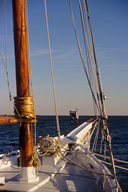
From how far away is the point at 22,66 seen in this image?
5.84m

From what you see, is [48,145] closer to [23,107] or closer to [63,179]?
[63,179]

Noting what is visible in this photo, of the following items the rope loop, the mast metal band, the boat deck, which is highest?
the mast metal band

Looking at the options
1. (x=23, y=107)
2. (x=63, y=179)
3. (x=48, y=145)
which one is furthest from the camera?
(x=63, y=179)

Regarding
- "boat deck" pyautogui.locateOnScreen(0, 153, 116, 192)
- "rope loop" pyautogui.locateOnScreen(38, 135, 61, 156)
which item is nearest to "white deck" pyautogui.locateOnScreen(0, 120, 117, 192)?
"boat deck" pyautogui.locateOnScreen(0, 153, 116, 192)

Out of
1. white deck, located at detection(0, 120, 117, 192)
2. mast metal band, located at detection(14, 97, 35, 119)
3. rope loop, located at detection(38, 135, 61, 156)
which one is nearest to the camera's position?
white deck, located at detection(0, 120, 117, 192)

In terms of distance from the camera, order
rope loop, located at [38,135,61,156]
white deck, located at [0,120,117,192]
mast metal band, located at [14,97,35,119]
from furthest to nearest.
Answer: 1. rope loop, located at [38,135,61,156]
2. mast metal band, located at [14,97,35,119]
3. white deck, located at [0,120,117,192]

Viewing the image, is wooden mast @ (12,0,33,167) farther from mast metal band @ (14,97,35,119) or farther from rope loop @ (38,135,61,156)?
rope loop @ (38,135,61,156)

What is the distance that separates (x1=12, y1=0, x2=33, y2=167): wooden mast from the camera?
577 centimetres

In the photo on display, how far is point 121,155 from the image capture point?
24.0m

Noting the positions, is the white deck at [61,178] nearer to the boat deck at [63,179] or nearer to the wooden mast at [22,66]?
the boat deck at [63,179]

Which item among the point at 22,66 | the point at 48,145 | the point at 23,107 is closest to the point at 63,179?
the point at 48,145

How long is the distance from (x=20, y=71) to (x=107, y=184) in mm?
3703

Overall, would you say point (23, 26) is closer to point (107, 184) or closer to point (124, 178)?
point (107, 184)

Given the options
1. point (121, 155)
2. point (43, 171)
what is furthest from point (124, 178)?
point (43, 171)
